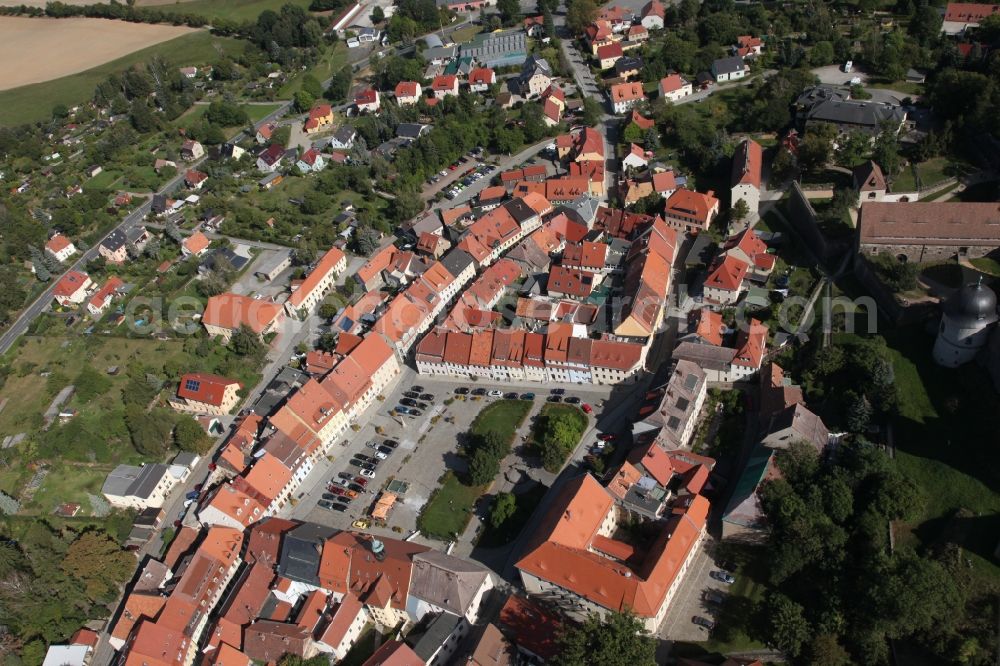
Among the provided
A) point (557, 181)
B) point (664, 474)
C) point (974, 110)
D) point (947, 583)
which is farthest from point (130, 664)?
point (974, 110)

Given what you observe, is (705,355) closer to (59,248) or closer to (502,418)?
(502,418)

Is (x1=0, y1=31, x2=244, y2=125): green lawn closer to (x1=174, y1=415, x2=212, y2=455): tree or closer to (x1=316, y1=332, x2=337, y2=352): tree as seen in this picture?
(x1=316, y1=332, x2=337, y2=352): tree

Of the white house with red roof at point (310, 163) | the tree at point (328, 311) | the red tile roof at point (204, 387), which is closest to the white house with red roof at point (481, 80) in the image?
the white house with red roof at point (310, 163)

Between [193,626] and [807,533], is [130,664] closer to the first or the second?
[193,626]

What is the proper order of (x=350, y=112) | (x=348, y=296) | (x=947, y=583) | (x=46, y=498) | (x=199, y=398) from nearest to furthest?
(x=947, y=583) < (x=46, y=498) < (x=199, y=398) < (x=348, y=296) < (x=350, y=112)

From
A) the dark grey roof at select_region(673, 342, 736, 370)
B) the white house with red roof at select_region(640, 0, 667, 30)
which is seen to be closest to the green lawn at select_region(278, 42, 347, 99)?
the white house with red roof at select_region(640, 0, 667, 30)

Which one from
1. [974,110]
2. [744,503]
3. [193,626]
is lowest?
[193,626]

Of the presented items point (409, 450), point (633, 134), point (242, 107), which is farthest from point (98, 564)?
point (242, 107)
